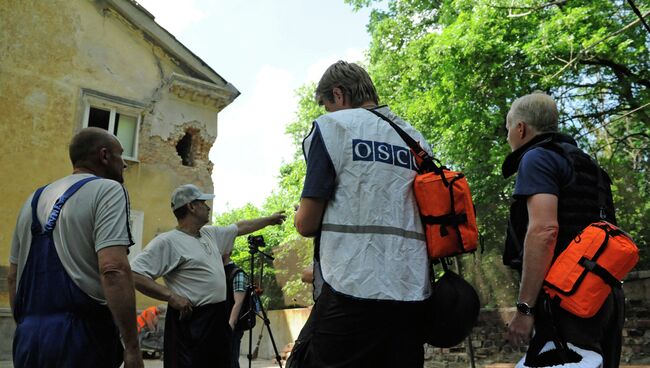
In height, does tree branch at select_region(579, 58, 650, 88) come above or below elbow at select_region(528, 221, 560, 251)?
above

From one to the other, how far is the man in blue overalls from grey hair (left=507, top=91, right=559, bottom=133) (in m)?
2.12

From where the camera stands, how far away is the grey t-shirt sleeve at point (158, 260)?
13.2 feet

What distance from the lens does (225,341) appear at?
13.5ft

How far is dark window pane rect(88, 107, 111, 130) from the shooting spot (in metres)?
12.5

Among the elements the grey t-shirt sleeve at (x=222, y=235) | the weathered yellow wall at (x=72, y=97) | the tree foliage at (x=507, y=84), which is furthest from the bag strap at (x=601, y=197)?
the weathered yellow wall at (x=72, y=97)

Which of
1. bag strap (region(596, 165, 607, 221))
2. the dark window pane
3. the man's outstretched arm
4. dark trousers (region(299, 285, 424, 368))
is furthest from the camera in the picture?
the dark window pane

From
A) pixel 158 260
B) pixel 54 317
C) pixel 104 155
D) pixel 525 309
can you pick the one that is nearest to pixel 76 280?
pixel 54 317

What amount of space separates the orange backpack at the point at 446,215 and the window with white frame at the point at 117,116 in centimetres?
1154

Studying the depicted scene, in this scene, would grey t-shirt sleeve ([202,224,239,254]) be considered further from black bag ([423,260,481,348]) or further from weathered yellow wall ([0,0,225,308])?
weathered yellow wall ([0,0,225,308])

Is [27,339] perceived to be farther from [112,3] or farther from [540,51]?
[112,3]

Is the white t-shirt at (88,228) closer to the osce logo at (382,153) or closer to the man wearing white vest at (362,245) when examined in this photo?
the man wearing white vest at (362,245)

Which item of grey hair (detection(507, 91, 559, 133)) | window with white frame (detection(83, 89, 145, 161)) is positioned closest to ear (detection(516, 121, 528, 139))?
grey hair (detection(507, 91, 559, 133))

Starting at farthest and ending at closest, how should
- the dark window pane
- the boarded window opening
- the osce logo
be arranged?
the boarded window opening
the dark window pane
the osce logo

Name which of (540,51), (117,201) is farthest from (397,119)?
(540,51)
